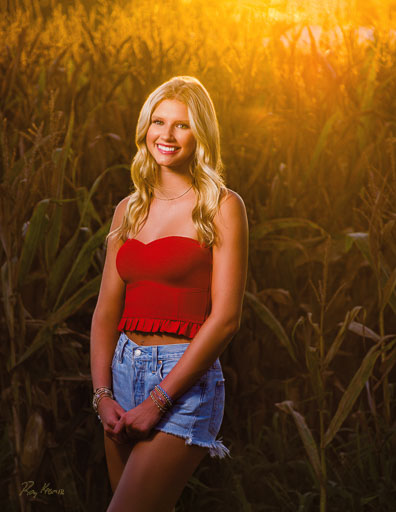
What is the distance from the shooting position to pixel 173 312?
1.45 meters

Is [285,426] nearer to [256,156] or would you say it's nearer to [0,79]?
[256,156]

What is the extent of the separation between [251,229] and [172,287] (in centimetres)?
69

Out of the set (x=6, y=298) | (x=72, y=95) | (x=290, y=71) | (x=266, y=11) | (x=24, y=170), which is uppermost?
(x=266, y=11)

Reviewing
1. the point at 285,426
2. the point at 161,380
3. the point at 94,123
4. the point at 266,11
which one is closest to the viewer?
the point at 161,380

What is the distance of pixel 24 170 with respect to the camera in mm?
1874

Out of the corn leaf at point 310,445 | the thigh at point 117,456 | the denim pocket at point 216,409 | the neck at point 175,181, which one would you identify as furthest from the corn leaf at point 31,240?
the corn leaf at point 310,445

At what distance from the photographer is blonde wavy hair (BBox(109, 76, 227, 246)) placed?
1447 millimetres

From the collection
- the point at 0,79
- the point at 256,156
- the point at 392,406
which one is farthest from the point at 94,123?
the point at 392,406

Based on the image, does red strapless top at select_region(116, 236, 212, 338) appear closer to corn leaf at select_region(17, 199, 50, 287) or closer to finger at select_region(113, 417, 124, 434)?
finger at select_region(113, 417, 124, 434)

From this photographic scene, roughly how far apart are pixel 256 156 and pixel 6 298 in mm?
966

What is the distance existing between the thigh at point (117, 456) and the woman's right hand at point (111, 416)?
0.06ft

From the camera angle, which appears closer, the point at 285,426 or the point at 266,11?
the point at 285,426

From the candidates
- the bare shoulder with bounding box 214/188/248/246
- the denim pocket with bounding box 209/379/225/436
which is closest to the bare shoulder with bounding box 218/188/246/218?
the bare shoulder with bounding box 214/188/248/246

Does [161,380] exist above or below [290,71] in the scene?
below
